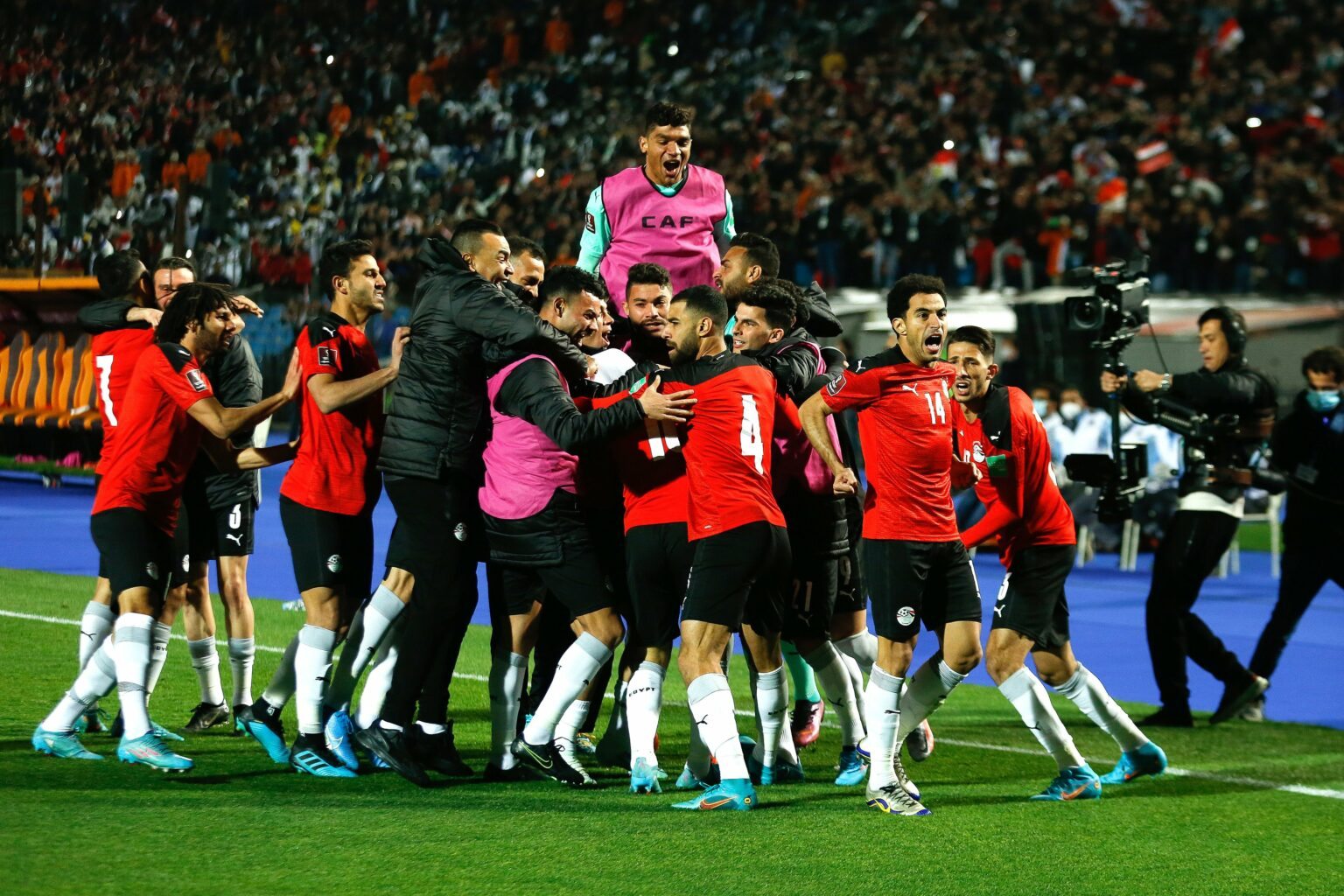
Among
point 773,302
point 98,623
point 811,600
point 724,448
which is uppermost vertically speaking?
point 773,302

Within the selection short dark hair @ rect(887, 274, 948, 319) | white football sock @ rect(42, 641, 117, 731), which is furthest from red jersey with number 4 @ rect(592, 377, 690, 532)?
white football sock @ rect(42, 641, 117, 731)

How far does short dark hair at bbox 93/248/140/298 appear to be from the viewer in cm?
729

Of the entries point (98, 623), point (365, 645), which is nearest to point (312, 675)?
point (365, 645)

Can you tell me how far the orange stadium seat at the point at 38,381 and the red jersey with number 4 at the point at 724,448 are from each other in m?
15.0

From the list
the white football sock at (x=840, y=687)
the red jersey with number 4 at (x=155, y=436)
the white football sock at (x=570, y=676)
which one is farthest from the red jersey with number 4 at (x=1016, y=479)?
the red jersey with number 4 at (x=155, y=436)

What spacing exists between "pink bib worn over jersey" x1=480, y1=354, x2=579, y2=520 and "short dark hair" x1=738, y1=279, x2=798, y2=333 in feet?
3.00

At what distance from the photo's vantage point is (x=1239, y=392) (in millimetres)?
8531

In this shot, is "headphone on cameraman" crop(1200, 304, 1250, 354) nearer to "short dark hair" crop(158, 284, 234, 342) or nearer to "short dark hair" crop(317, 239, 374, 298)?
"short dark hair" crop(317, 239, 374, 298)

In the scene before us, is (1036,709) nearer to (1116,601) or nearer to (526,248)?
(526,248)

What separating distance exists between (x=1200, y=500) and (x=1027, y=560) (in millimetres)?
2503

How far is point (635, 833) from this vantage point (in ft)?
17.6

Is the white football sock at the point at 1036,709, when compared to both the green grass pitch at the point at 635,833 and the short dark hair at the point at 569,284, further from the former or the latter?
the short dark hair at the point at 569,284

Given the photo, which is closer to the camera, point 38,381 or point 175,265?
point 175,265

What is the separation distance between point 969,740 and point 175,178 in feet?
67.9
